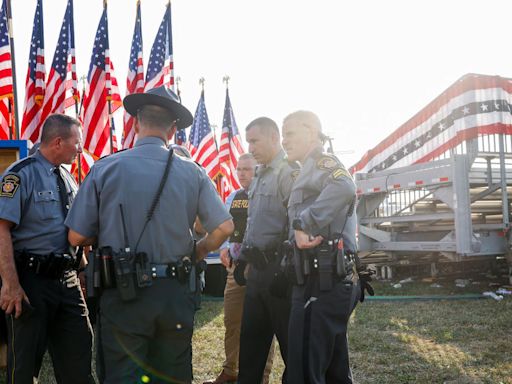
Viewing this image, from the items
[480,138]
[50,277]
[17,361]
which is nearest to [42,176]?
[50,277]

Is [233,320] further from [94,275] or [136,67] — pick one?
[136,67]

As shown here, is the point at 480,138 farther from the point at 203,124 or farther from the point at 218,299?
the point at 203,124

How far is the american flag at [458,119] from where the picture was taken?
8.57 m

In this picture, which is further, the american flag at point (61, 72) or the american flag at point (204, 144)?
the american flag at point (204, 144)

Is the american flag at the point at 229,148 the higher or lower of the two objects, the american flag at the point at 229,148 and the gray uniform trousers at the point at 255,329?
the higher

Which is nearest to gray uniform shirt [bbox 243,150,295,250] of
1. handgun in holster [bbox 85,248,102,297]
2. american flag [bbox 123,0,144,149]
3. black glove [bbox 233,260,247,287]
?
black glove [bbox 233,260,247,287]

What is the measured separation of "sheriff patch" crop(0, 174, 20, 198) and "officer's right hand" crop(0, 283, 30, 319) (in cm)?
55

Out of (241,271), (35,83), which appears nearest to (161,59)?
(35,83)

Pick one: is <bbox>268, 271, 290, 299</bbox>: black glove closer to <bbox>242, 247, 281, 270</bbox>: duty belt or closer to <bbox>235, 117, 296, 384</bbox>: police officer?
<bbox>235, 117, 296, 384</bbox>: police officer

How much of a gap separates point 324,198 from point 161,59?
9.17 meters

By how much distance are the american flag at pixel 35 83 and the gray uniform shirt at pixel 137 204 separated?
751 cm

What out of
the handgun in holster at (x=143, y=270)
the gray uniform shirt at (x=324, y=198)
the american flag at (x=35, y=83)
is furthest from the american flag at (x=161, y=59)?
the handgun in holster at (x=143, y=270)

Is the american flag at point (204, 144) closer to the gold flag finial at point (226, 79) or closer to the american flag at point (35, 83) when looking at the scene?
the gold flag finial at point (226, 79)

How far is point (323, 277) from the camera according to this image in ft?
9.86
